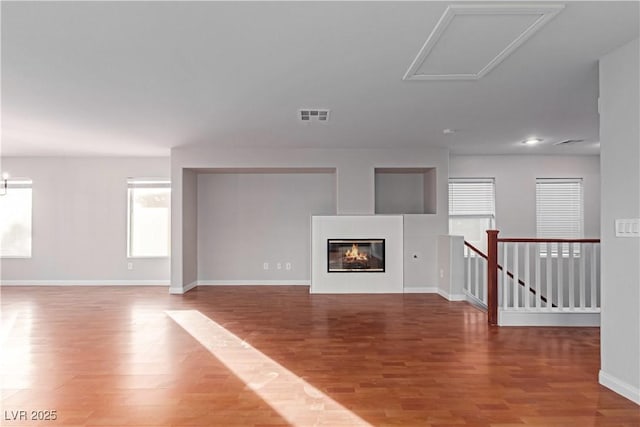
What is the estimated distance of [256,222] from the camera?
8.30m

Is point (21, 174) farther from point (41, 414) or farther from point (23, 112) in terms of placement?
point (41, 414)

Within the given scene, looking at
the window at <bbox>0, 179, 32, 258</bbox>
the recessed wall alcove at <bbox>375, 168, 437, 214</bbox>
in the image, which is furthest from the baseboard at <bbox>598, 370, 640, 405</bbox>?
the window at <bbox>0, 179, 32, 258</bbox>

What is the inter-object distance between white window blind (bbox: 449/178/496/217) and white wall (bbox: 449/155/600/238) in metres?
0.10

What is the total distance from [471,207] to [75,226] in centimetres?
765

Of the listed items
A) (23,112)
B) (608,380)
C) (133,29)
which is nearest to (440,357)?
(608,380)

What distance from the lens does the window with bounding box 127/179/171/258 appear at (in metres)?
8.41

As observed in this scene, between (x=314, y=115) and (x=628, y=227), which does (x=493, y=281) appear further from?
(x=314, y=115)

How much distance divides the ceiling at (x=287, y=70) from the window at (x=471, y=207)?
2.29m

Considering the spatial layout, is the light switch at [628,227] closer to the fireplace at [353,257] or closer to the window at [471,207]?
the fireplace at [353,257]

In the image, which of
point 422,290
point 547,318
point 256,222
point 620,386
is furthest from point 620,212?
point 256,222

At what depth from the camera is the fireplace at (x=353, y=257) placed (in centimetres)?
749

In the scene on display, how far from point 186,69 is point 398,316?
153 inches

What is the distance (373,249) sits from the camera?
24.8 ft

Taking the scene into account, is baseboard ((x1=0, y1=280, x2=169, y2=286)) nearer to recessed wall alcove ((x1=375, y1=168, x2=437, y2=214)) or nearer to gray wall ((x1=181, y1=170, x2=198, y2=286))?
gray wall ((x1=181, y1=170, x2=198, y2=286))
